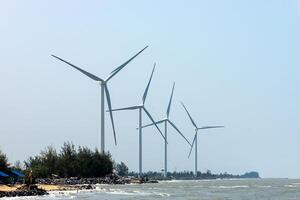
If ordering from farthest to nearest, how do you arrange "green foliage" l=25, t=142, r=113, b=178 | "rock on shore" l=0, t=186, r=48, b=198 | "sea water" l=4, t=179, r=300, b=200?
"green foliage" l=25, t=142, r=113, b=178
"sea water" l=4, t=179, r=300, b=200
"rock on shore" l=0, t=186, r=48, b=198

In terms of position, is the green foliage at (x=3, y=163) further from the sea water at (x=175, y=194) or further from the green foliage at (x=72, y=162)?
the green foliage at (x=72, y=162)

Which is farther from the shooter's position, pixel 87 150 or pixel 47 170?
pixel 87 150

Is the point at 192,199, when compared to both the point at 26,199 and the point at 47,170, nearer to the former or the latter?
the point at 26,199

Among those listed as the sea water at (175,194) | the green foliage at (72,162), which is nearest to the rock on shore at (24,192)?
the sea water at (175,194)

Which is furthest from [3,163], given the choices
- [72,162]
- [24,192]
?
[72,162]

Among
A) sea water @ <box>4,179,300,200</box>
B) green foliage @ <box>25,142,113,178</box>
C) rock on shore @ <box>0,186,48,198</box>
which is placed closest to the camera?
rock on shore @ <box>0,186,48,198</box>

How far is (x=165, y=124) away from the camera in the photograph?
163250mm

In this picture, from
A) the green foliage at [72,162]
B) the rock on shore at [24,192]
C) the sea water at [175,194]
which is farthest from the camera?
the green foliage at [72,162]

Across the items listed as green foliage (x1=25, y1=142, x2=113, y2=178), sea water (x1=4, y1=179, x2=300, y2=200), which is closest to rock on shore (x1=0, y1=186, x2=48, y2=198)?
sea water (x1=4, y1=179, x2=300, y2=200)

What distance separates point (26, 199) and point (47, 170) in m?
70.9

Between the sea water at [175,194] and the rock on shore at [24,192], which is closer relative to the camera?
the rock on shore at [24,192]

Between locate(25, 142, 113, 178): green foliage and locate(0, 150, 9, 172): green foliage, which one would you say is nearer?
locate(0, 150, 9, 172): green foliage

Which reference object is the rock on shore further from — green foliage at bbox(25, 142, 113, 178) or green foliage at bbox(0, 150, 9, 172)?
green foliage at bbox(25, 142, 113, 178)

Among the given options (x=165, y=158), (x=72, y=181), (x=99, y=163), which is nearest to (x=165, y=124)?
(x=165, y=158)
